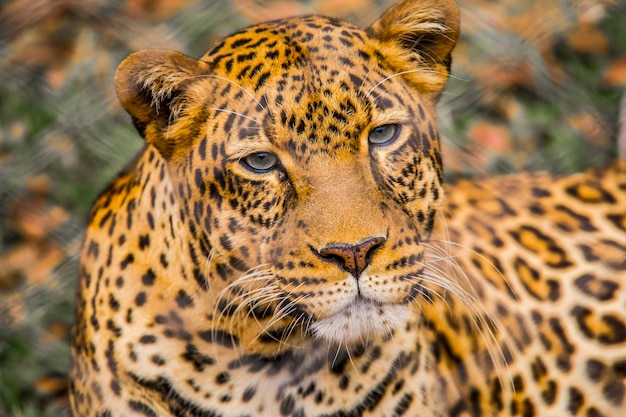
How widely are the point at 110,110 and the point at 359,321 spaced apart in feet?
6.33

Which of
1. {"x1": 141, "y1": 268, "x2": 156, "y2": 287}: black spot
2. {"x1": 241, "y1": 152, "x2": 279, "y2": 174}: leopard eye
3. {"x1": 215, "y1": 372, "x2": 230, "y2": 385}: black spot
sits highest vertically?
{"x1": 241, "y1": 152, "x2": 279, "y2": 174}: leopard eye

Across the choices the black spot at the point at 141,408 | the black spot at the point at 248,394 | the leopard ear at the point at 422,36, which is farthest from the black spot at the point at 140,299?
the leopard ear at the point at 422,36

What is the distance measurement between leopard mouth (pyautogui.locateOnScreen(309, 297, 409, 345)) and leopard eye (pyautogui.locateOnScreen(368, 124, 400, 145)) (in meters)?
0.45

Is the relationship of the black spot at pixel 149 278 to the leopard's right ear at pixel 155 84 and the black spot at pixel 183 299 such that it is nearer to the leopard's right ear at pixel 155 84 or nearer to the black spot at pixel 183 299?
the black spot at pixel 183 299

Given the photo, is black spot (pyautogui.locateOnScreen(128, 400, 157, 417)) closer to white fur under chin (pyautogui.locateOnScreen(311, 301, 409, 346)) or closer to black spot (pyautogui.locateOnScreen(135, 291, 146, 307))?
black spot (pyautogui.locateOnScreen(135, 291, 146, 307))

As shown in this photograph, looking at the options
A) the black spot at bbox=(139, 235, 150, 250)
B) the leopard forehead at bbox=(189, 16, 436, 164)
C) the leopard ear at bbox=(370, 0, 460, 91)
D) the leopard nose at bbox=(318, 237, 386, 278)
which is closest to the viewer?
the leopard nose at bbox=(318, 237, 386, 278)

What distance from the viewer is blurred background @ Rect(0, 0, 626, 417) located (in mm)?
3938

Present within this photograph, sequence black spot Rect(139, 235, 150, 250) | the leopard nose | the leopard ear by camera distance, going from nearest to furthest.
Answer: the leopard nose < the leopard ear < black spot Rect(139, 235, 150, 250)

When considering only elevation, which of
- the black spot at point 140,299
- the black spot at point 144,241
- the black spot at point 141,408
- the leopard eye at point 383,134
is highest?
the leopard eye at point 383,134

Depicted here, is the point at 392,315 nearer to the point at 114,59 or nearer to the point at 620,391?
the point at 620,391

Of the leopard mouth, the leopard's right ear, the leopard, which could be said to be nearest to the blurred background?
the leopard

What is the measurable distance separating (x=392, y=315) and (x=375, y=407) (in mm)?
443

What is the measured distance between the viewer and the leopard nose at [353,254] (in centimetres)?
240

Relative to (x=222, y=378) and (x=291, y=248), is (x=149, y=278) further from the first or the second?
(x=291, y=248)
